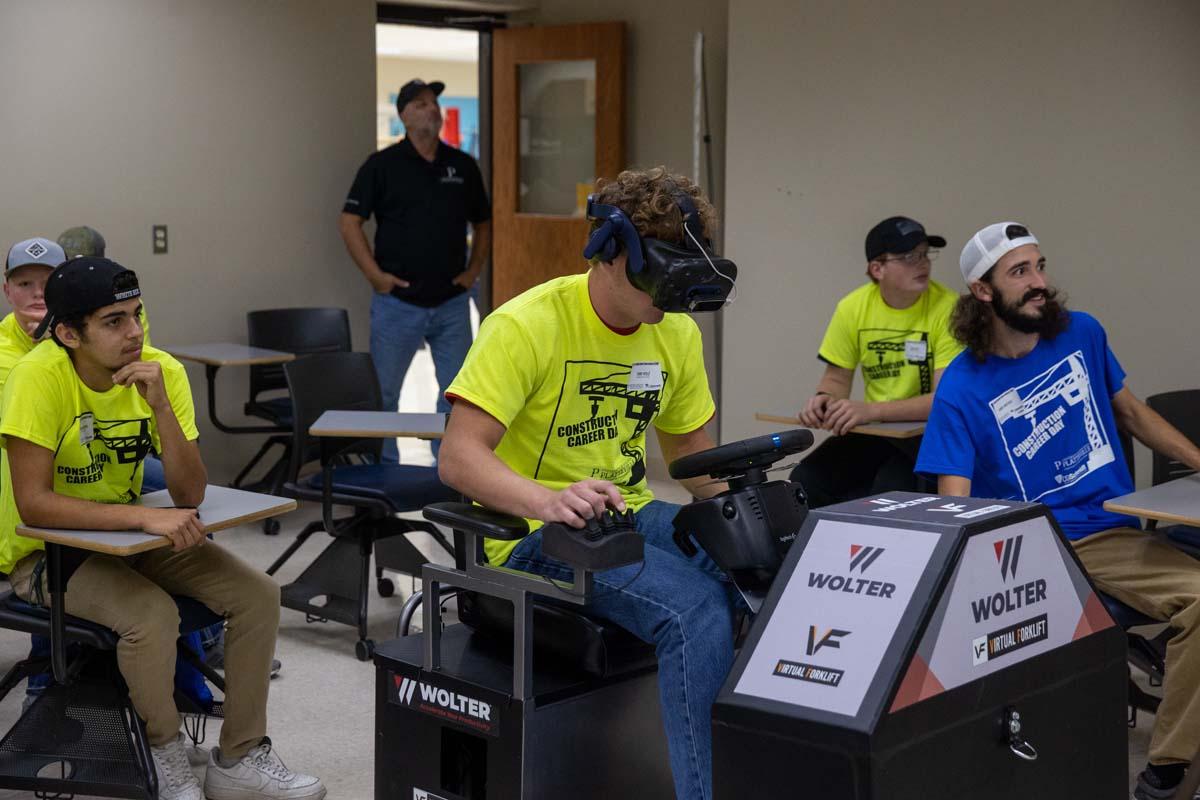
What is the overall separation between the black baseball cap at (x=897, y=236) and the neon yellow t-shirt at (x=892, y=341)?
0.17m

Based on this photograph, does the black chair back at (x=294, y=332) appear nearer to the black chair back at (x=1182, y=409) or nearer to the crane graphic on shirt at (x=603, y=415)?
the black chair back at (x=1182, y=409)

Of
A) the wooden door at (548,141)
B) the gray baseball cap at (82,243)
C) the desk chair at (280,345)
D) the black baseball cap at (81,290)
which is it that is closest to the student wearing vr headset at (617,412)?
the black baseball cap at (81,290)

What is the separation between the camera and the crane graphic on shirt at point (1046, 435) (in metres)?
3.20

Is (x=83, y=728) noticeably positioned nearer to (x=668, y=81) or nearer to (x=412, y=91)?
(x=412, y=91)

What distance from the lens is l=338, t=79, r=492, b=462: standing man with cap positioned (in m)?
6.33

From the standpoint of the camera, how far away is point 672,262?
234 cm

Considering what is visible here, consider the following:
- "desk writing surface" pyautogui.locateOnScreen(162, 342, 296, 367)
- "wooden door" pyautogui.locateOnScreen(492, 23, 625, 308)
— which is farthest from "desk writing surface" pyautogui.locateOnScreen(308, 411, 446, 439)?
"wooden door" pyautogui.locateOnScreen(492, 23, 625, 308)

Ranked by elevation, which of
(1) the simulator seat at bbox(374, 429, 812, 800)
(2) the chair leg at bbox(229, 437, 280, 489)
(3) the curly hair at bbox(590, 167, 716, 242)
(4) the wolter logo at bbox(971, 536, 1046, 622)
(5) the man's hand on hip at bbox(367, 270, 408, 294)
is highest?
(3) the curly hair at bbox(590, 167, 716, 242)

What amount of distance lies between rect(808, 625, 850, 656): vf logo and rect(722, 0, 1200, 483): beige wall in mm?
3565

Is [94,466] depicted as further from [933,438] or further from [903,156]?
[903,156]

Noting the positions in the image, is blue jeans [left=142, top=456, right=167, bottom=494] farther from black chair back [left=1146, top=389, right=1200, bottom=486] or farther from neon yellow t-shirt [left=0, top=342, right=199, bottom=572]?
black chair back [left=1146, top=389, right=1200, bottom=486]

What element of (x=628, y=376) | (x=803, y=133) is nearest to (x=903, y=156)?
(x=803, y=133)

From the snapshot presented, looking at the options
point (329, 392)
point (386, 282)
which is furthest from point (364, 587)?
point (386, 282)

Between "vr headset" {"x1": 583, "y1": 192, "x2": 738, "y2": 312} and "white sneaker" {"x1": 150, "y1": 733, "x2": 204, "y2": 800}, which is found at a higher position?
"vr headset" {"x1": 583, "y1": 192, "x2": 738, "y2": 312}
